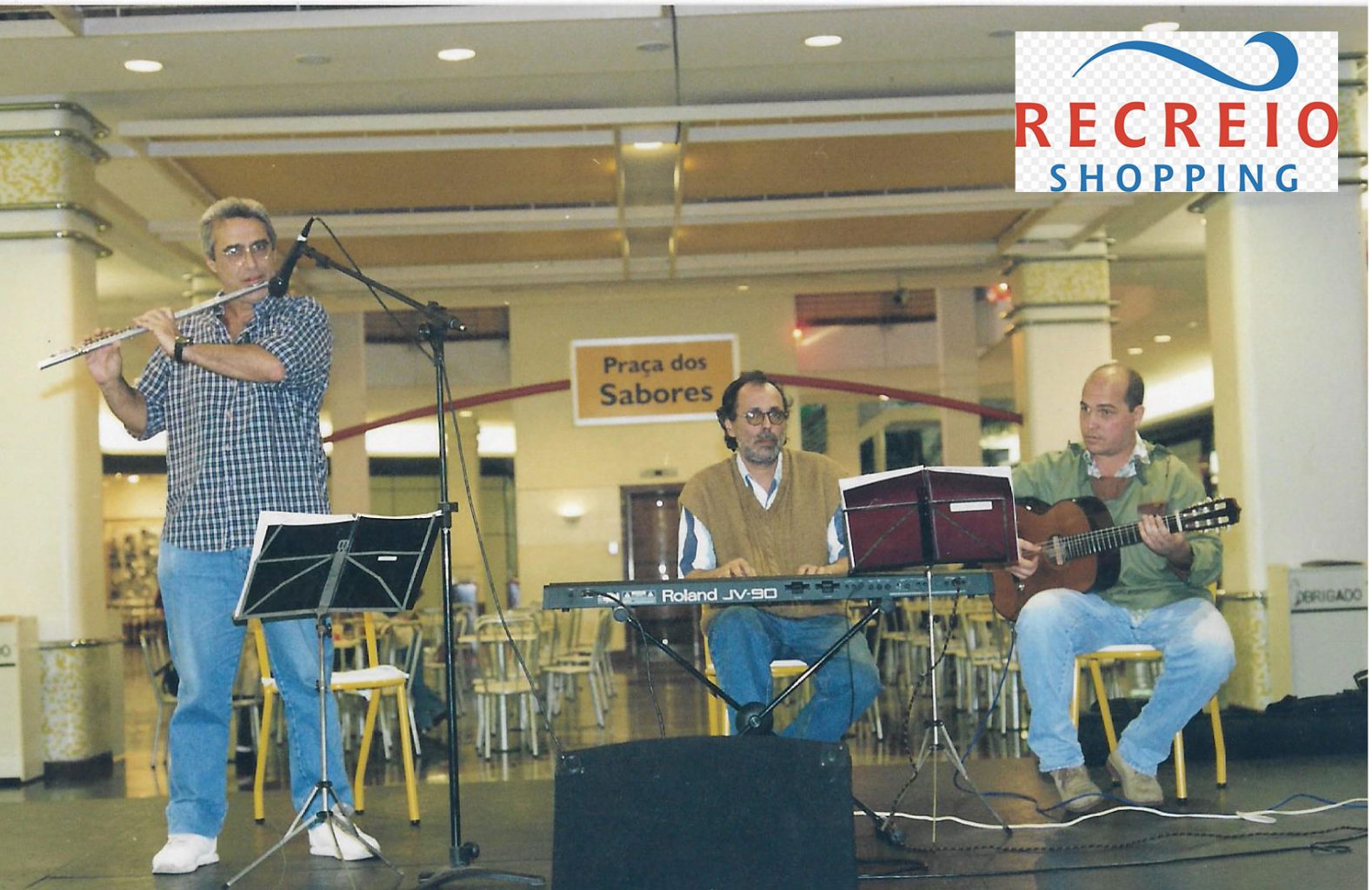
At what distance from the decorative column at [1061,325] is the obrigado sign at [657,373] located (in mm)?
2423

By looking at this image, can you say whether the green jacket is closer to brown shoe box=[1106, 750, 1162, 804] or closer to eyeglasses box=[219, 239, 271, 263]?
brown shoe box=[1106, 750, 1162, 804]

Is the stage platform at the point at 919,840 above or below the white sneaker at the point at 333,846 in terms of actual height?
below

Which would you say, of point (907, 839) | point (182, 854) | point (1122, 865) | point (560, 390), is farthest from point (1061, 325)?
point (182, 854)

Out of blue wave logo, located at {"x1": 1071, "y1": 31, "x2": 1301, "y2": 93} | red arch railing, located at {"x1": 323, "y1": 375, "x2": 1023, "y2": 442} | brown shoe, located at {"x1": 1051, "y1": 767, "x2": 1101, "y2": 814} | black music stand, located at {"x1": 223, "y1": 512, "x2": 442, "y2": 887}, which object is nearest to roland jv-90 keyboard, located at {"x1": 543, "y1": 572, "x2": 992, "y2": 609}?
black music stand, located at {"x1": 223, "y1": 512, "x2": 442, "y2": 887}

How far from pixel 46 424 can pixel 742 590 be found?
15.1 ft

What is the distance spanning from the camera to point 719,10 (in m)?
5.70

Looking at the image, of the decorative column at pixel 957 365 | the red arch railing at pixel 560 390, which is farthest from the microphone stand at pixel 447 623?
the decorative column at pixel 957 365

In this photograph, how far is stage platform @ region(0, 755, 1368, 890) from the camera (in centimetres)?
313

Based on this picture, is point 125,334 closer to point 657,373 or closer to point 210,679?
point 210,679

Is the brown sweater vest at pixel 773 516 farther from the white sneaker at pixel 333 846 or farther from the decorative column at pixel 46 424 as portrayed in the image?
the decorative column at pixel 46 424

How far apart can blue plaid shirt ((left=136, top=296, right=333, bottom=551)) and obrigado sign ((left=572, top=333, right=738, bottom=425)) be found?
730 cm

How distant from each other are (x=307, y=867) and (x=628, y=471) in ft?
28.4

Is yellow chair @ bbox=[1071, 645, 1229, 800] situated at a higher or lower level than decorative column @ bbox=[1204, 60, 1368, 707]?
lower

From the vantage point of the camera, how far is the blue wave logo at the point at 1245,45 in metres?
4.59
